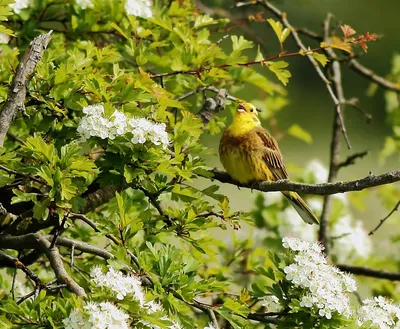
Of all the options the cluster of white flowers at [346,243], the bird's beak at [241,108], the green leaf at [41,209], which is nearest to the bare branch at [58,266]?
the green leaf at [41,209]

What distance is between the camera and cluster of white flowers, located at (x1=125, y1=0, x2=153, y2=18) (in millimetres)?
3420

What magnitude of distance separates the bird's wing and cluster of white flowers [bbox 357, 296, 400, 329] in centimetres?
131

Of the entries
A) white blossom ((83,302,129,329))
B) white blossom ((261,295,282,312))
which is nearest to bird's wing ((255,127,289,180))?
white blossom ((261,295,282,312))

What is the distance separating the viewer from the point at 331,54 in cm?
430

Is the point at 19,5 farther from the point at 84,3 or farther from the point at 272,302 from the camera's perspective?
the point at 272,302

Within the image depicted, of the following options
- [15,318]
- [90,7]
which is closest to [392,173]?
[15,318]

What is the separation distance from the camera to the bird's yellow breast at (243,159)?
3.80 m

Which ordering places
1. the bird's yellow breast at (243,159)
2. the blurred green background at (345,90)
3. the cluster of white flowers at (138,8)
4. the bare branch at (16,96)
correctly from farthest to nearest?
the blurred green background at (345,90) → the bird's yellow breast at (243,159) → the cluster of white flowers at (138,8) → the bare branch at (16,96)

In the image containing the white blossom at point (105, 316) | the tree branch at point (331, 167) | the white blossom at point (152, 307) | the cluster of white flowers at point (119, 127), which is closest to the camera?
the white blossom at point (105, 316)

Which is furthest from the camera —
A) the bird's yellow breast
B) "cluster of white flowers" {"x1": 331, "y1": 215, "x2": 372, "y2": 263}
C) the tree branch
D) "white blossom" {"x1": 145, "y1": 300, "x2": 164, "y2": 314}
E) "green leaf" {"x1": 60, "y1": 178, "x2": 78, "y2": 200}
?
"cluster of white flowers" {"x1": 331, "y1": 215, "x2": 372, "y2": 263}

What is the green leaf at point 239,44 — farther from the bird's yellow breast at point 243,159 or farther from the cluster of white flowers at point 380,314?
the cluster of white flowers at point 380,314

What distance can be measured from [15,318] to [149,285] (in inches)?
15.2

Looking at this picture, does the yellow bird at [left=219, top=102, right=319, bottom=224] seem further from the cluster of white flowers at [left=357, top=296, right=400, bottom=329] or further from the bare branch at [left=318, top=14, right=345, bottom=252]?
A: the cluster of white flowers at [left=357, top=296, right=400, bottom=329]

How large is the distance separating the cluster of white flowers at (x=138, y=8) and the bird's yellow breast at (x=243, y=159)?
76 cm
